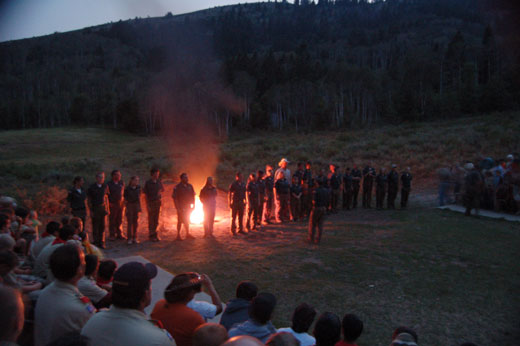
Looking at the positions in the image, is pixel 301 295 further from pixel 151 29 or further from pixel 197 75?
pixel 151 29

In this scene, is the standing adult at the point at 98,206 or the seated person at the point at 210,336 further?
the standing adult at the point at 98,206

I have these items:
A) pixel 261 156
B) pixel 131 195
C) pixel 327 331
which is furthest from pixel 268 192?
pixel 261 156

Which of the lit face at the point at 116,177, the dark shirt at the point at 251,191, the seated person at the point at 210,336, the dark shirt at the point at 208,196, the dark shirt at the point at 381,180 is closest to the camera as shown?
the seated person at the point at 210,336

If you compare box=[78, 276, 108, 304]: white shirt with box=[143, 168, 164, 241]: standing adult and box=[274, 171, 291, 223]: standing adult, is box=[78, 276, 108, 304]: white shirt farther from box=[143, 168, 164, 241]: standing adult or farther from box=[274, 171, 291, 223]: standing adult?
box=[274, 171, 291, 223]: standing adult

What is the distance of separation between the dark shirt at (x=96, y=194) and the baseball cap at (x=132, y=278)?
8215 mm

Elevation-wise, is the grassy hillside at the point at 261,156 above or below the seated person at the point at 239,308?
above

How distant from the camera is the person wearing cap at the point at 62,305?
116 inches

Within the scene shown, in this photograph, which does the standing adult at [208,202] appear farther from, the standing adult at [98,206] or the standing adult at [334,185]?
the standing adult at [334,185]

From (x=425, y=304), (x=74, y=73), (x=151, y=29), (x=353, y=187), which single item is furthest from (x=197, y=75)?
(x=151, y=29)

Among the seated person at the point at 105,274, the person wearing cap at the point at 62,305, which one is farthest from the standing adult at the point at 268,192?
the person wearing cap at the point at 62,305

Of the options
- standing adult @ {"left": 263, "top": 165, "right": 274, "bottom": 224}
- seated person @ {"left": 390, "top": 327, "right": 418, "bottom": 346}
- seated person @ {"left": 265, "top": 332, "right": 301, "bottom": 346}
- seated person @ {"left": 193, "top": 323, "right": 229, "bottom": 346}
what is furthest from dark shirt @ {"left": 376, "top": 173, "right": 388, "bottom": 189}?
seated person @ {"left": 193, "top": 323, "right": 229, "bottom": 346}

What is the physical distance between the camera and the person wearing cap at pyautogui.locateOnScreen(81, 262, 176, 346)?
2375 millimetres

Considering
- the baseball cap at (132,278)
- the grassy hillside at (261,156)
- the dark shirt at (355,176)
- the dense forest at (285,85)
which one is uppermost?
the dense forest at (285,85)

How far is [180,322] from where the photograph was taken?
303 cm
